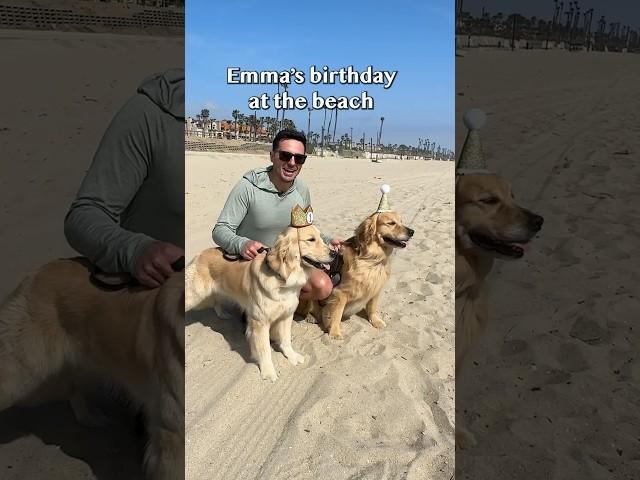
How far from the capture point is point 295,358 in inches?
87.9

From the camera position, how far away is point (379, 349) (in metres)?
2.39

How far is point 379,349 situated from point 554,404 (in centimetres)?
81

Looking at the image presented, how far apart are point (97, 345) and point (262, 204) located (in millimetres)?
1227

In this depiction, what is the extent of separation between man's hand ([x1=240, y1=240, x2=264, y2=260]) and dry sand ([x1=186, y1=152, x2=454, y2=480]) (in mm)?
238

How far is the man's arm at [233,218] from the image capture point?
2133 mm

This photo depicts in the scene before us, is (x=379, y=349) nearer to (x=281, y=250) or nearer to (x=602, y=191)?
(x=281, y=250)

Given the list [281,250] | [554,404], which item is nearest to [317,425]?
[281,250]

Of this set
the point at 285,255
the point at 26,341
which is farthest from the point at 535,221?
the point at 26,341

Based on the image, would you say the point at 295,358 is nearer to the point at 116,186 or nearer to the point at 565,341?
the point at 565,341

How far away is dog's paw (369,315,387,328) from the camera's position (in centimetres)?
268

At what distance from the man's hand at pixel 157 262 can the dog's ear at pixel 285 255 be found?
1.15 metres

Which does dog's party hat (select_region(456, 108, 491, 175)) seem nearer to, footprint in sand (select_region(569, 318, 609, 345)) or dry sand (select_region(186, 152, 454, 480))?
dry sand (select_region(186, 152, 454, 480))

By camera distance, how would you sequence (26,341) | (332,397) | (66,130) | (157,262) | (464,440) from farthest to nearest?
1. (66,130)
2. (332,397)
3. (464,440)
4. (26,341)
5. (157,262)

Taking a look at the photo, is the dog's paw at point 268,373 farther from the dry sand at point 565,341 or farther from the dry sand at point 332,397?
the dry sand at point 565,341
